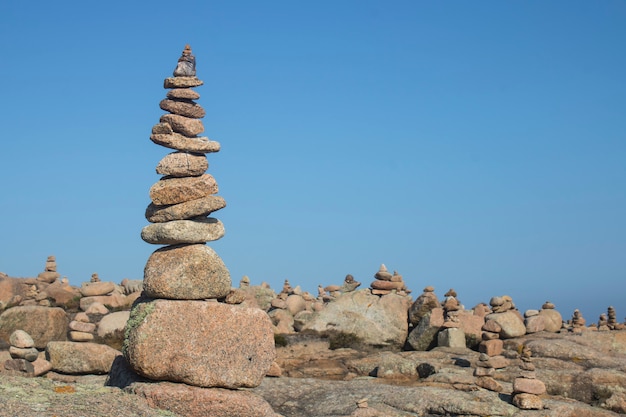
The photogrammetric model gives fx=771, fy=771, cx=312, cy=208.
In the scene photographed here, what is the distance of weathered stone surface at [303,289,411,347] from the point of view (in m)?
32.8

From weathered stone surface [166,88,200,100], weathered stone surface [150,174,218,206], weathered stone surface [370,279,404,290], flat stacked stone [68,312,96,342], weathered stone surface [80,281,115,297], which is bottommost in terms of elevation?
flat stacked stone [68,312,96,342]

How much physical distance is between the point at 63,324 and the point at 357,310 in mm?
12446

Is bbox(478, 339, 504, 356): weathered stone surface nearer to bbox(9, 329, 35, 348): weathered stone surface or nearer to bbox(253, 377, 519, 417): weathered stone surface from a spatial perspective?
bbox(253, 377, 519, 417): weathered stone surface

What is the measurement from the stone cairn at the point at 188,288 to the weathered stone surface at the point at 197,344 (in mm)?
22

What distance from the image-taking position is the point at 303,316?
3538 cm

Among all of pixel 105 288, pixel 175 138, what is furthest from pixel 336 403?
pixel 105 288

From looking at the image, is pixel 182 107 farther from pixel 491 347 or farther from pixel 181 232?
pixel 491 347

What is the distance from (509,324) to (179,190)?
1900cm

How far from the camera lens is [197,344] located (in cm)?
1719

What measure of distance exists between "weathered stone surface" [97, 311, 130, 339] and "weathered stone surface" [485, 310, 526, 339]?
1556cm

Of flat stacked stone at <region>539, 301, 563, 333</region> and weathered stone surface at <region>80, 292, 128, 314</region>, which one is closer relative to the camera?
flat stacked stone at <region>539, 301, 563, 333</region>

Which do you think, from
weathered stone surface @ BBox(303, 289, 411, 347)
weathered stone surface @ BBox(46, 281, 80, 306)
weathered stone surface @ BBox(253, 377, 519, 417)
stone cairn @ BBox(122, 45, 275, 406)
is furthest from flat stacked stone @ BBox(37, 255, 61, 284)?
stone cairn @ BBox(122, 45, 275, 406)

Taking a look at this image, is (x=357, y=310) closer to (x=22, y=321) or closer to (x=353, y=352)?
(x=353, y=352)

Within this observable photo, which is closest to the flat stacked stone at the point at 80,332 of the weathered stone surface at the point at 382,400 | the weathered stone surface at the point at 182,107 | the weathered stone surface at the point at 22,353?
the weathered stone surface at the point at 22,353
